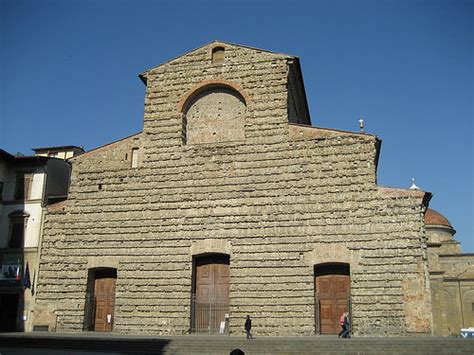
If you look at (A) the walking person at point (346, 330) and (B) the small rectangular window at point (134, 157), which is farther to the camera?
(B) the small rectangular window at point (134, 157)

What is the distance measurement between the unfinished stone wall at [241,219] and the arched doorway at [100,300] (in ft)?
1.22

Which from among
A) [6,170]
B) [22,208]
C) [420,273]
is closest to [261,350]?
[420,273]

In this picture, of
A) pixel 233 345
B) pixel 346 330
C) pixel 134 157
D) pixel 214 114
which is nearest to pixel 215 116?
pixel 214 114

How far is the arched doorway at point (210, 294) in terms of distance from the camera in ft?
58.2

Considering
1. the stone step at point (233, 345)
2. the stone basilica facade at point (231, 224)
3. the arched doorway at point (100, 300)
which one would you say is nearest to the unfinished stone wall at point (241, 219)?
the stone basilica facade at point (231, 224)

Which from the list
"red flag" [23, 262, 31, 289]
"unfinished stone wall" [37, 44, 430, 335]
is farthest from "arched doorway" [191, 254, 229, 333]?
"red flag" [23, 262, 31, 289]

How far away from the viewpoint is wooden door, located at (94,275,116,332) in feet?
61.4

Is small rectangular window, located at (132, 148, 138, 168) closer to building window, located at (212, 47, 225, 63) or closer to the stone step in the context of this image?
building window, located at (212, 47, 225, 63)

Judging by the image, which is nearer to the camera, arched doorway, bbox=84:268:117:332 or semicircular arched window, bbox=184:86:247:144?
arched doorway, bbox=84:268:117:332

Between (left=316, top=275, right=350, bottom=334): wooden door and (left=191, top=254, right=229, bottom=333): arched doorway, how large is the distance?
3284 mm

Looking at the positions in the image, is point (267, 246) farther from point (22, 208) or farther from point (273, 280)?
point (22, 208)

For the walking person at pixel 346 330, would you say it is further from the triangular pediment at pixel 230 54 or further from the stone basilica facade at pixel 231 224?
the triangular pediment at pixel 230 54

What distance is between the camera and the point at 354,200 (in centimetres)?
1731

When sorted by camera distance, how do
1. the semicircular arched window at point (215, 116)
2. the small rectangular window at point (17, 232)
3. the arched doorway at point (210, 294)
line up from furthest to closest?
1. the small rectangular window at point (17, 232)
2. the semicircular arched window at point (215, 116)
3. the arched doorway at point (210, 294)
